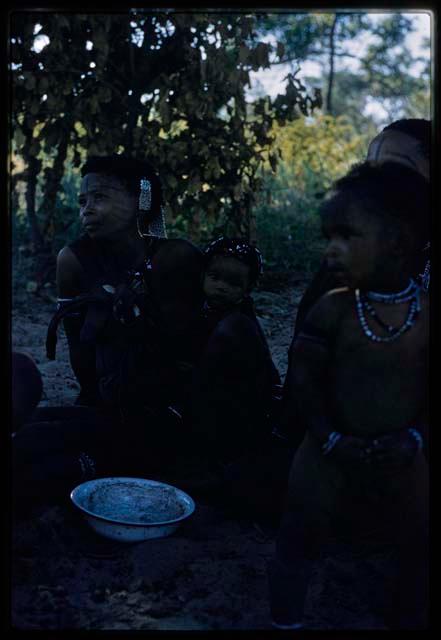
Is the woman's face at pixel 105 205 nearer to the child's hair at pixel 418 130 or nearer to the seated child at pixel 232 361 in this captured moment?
the seated child at pixel 232 361

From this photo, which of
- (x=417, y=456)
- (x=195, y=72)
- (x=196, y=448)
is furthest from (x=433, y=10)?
(x=195, y=72)

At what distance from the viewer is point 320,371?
255 centimetres

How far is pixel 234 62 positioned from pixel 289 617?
16.6 feet

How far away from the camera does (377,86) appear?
26.7 meters

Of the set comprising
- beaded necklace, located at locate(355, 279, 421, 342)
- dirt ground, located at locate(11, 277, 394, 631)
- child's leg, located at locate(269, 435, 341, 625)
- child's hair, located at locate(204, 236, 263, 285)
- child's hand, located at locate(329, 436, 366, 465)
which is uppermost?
child's hair, located at locate(204, 236, 263, 285)

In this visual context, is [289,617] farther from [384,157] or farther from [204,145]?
[204,145]

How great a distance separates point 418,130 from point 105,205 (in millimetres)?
1474

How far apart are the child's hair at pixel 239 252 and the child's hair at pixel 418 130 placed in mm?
785

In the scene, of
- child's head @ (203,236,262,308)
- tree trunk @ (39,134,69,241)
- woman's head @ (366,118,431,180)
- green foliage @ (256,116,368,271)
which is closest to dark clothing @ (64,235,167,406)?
child's head @ (203,236,262,308)

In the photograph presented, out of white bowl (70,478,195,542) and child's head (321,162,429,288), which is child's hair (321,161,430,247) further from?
white bowl (70,478,195,542)

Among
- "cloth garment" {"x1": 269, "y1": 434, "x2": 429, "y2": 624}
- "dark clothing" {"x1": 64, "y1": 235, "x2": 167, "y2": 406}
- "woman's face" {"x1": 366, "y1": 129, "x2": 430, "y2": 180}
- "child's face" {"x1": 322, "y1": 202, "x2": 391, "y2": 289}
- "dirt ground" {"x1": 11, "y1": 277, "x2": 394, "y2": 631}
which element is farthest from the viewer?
"dark clothing" {"x1": 64, "y1": 235, "x2": 167, "y2": 406}

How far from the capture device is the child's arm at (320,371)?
253 cm

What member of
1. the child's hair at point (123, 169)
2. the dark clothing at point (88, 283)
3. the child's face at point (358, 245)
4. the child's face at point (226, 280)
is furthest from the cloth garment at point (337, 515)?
the child's hair at point (123, 169)

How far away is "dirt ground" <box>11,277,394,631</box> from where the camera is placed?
2.78 m
